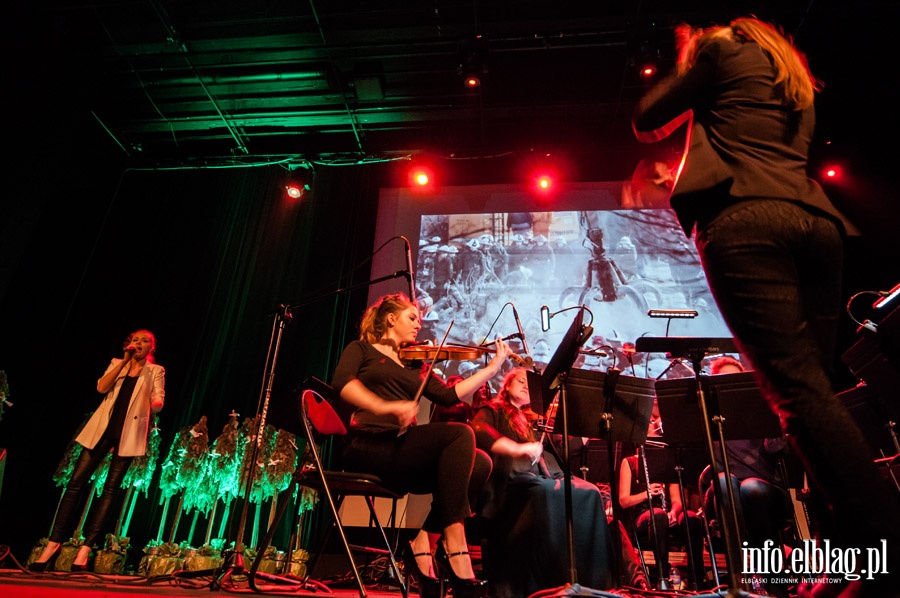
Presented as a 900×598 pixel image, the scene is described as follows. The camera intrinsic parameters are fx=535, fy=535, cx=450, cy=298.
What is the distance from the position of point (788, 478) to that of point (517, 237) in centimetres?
381

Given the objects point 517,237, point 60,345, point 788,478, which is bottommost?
point 788,478

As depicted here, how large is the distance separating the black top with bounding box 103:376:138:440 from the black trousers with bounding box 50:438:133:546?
7 centimetres

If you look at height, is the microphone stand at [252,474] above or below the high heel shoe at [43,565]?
above

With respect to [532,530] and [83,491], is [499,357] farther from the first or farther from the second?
[83,491]

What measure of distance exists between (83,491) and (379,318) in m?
2.94

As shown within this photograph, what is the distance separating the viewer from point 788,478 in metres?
3.70

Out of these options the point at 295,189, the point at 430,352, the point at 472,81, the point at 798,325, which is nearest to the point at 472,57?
the point at 472,81

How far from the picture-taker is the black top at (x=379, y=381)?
2.64 m

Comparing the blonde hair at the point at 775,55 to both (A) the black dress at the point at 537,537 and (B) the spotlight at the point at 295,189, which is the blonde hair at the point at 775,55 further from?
(B) the spotlight at the point at 295,189

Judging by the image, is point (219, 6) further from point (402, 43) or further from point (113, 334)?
point (113, 334)

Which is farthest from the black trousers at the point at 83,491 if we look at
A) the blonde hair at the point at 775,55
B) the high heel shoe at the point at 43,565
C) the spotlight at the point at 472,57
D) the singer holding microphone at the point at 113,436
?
the spotlight at the point at 472,57

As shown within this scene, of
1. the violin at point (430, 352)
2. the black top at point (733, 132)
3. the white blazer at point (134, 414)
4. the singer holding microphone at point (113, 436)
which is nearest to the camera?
the black top at point (733, 132)

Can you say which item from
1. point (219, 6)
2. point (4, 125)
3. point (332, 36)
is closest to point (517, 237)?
point (332, 36)

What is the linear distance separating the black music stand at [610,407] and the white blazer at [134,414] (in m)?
3.46
